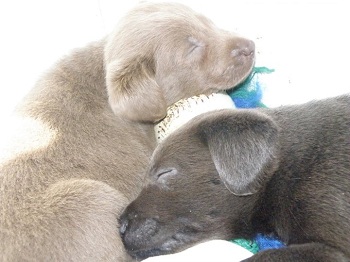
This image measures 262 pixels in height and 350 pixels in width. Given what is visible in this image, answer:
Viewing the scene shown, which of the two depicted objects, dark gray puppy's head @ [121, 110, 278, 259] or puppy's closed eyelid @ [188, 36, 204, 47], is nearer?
dark gray puppy's head @ [121, 110, 278, 259]

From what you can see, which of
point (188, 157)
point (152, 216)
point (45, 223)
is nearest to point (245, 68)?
point (188, 157)

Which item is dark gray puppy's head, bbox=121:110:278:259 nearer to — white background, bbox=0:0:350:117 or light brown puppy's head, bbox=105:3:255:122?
light brown puppy's head, bbox=105:3:255:122

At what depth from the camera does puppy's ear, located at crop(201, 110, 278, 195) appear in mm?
2291

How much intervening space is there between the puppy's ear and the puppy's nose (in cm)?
90

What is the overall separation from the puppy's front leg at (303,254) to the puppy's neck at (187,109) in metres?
0.95

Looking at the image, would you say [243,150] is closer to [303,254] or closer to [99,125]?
[303,254]

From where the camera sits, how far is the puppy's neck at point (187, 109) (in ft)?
9.92

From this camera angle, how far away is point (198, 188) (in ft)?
7.99

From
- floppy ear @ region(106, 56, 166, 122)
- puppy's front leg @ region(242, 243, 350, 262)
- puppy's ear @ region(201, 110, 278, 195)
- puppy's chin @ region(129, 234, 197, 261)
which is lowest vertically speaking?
puppy's chin @ region(129, 234, 197, 261)

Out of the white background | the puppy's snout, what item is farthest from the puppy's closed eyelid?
the puppy's snout

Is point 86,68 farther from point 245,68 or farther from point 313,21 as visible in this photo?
point 313,21

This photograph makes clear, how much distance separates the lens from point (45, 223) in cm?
256

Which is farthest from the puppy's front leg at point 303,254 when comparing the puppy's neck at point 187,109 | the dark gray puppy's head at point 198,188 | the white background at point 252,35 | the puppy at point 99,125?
the white background at point 252,35

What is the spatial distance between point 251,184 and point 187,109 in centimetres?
85
